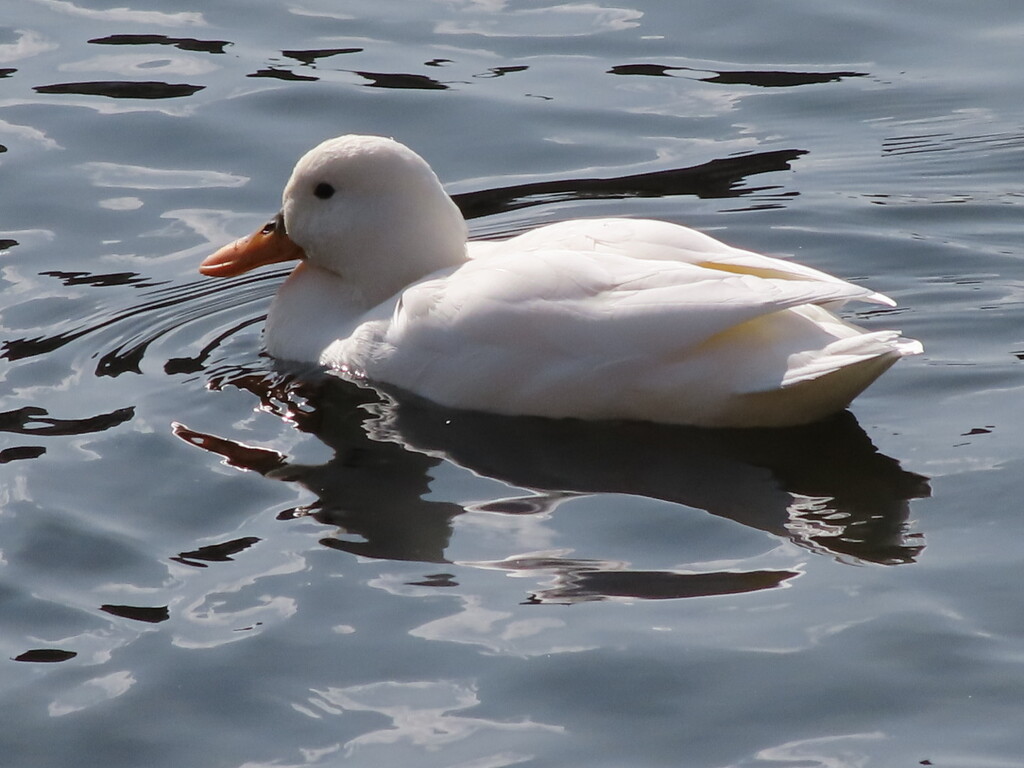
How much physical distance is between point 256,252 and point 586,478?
2.14m

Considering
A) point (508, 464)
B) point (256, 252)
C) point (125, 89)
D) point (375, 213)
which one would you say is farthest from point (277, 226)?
point (125, 89)

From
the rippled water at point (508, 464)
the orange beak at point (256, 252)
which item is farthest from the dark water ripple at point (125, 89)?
the orange beak at point (256, 252)

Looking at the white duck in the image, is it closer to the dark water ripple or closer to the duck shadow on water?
the duck shadow on water

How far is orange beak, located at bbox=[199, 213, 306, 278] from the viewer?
7070 millimetres

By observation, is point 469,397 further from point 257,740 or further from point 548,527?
point 257,740

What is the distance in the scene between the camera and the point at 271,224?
280 inches

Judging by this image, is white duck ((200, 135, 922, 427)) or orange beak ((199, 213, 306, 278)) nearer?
white duck ((200, 135, 922, 427))

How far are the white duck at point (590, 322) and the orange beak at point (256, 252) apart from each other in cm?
46

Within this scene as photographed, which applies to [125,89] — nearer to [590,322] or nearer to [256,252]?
[256,252]

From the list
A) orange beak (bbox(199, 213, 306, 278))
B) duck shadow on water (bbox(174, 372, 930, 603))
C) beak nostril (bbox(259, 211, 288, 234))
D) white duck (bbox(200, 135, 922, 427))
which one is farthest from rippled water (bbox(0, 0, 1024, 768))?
beak nostril (bbox(259, 211, 288, 234))

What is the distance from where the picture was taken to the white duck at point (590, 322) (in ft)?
18.6

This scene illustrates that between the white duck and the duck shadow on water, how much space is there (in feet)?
0.33

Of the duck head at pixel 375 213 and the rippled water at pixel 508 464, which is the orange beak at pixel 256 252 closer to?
the duck head at pixel 375 213

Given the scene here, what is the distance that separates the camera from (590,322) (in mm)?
5766
